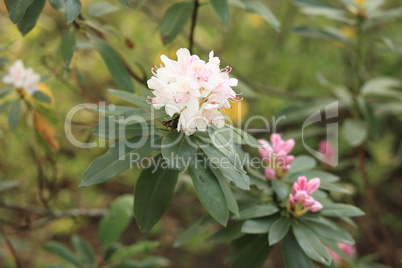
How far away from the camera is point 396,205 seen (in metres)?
2.26

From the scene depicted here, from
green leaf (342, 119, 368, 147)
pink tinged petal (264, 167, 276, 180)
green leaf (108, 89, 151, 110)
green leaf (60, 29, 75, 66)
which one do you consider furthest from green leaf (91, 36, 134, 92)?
green leaf (342, 119, 368, 147)

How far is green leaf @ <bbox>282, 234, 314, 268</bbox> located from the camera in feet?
3.10

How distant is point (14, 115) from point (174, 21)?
558mm

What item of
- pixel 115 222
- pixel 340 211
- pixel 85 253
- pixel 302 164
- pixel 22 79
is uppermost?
pixel 22 79

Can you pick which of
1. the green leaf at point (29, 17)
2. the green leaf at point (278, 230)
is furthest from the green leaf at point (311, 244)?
the green leaf at point (29, 17)

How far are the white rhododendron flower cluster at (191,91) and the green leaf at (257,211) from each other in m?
0.24

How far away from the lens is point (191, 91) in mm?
795

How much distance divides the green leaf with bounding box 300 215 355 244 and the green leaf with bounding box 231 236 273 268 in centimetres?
12

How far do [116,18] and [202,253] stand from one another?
1.60m

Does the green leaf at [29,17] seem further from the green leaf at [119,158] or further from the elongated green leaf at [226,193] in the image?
the elongated green leaf at [226,193]

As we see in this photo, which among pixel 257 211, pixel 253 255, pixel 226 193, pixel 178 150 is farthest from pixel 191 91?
pixel 253 255

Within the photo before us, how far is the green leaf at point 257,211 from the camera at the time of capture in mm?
953

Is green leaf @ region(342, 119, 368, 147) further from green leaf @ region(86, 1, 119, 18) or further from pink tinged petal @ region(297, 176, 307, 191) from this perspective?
green leaf @ region(86, 1, 119, 18)

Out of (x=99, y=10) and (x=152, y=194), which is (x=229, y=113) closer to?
(x=99, y=10)
